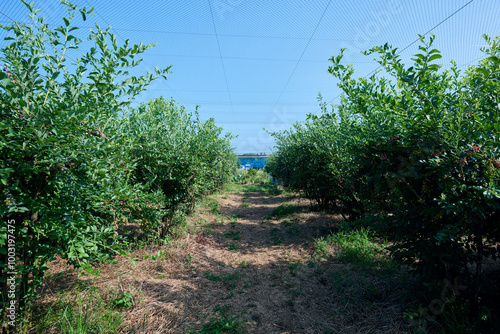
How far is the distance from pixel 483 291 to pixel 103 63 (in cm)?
403

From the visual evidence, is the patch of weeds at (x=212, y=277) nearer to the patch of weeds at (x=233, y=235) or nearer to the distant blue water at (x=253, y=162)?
the patch of weeds at (x=233, y=235)

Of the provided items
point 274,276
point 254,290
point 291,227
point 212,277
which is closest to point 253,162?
point 291,227

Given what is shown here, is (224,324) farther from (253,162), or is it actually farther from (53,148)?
(253,162)

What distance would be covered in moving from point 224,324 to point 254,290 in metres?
1.04

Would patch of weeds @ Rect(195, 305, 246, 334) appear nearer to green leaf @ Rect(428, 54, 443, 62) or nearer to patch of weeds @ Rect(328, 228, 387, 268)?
patch of weeds @ Rect(328, 228, 387, 268)

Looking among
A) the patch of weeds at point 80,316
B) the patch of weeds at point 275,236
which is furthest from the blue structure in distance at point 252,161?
the patch of weeds at point 80,316

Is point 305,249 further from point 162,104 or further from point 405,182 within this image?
point 162,104

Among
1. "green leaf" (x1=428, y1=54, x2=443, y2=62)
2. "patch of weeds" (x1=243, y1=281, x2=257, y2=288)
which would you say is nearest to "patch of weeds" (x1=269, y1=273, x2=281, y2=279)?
"patch of weeds" (x1=243, y1=281, x2=257, y2=288)

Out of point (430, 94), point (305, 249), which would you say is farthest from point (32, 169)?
point (305, 249)

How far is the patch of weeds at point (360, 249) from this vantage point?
4156 mm

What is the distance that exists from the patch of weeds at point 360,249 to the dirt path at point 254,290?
9.2 inches

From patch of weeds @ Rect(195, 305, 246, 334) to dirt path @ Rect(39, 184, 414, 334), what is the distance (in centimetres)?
2

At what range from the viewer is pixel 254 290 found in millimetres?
3736

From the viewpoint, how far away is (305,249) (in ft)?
17.6
